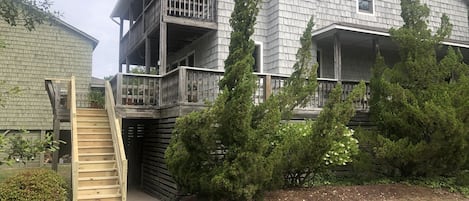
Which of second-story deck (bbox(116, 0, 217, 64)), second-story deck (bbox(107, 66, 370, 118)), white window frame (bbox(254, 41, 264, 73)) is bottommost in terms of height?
second-story deck (bbox(107, 66, 370, 118))

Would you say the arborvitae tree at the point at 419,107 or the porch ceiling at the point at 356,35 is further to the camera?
the porch ceiling at the point at 356,35

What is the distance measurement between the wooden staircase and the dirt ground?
3486 mm

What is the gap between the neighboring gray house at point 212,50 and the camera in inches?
430

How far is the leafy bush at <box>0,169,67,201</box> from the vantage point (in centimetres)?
758

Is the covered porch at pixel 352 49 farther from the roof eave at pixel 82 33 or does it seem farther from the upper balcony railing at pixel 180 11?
the roof eave at pixel 82 33

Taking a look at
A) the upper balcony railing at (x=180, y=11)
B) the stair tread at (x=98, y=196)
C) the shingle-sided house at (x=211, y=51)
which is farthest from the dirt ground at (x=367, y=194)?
the upper balcony railing at (x=180, y=11)

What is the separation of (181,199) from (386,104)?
5.90m

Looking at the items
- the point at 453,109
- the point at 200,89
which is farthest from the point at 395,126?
the point at 200,89

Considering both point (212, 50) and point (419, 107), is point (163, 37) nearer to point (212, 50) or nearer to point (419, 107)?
point (212, 50)

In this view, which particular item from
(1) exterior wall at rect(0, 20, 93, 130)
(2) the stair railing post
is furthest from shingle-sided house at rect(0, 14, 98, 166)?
(2) the stair railing post

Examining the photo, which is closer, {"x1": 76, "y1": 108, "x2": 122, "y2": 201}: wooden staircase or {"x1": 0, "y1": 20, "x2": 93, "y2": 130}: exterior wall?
{"x1": 76, "y1": 108, "x2": 122, "y2": 201}: wooden staircase

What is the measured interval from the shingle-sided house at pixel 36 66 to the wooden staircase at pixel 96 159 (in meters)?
7.96

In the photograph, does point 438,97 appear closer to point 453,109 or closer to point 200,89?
point 453,109

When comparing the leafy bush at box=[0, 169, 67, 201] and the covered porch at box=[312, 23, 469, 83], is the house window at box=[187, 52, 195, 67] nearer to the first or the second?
the covered porch at box=[312, 23, 469, 83]
